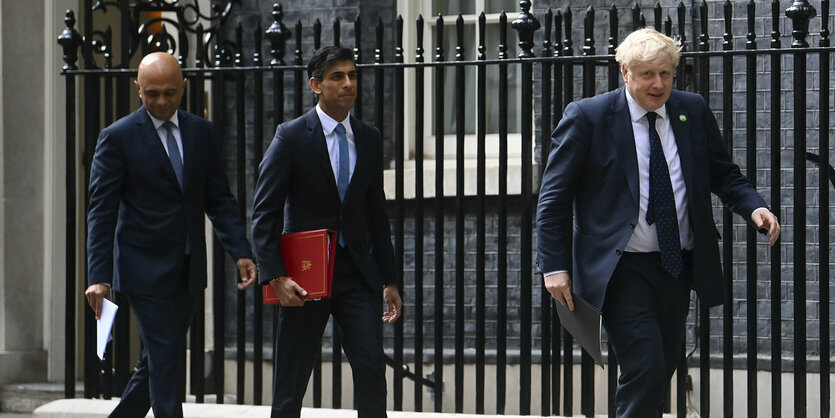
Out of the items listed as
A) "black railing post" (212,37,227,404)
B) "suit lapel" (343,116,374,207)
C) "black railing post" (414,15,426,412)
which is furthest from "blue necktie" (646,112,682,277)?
"black railing post" (212,37,227,404)

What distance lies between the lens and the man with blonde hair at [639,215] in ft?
17.1

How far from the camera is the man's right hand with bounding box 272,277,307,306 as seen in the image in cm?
573

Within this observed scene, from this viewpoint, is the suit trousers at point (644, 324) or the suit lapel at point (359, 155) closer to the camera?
the suit trousers at point (644, 324)

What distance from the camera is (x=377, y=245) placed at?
604 cm

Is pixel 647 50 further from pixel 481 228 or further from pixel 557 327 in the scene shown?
pixel 557 327

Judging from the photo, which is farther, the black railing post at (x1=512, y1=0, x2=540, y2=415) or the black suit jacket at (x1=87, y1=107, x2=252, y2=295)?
the black railing post at (x1=512, y1=0, x2=540, y2=415)

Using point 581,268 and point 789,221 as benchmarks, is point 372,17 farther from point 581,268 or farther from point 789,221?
point 581,268

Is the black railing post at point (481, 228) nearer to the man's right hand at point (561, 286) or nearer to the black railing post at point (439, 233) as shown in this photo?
the black railing post at point (439, 233)

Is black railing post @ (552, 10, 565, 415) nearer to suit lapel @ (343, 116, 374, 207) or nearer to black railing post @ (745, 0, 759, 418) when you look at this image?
black railing post @ (745, 0, 759, 418)

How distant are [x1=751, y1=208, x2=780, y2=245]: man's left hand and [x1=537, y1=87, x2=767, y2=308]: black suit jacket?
0.23ft

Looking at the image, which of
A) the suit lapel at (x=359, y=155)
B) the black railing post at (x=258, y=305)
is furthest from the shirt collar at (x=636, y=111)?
the black railing post at (x=258, y=305)

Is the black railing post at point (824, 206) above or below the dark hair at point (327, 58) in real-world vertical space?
below

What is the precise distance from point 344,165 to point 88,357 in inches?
111

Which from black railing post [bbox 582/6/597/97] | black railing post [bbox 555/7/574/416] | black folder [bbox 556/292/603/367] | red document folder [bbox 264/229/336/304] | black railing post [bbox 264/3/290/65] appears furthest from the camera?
black railing post [bbox 264/3/290/65]
